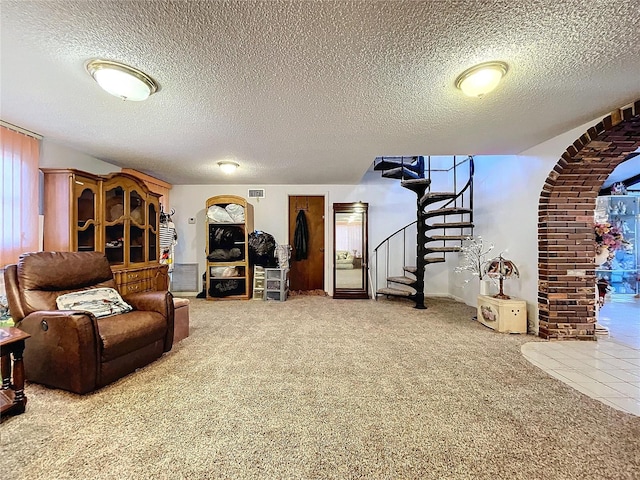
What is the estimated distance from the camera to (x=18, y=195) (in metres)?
2.66

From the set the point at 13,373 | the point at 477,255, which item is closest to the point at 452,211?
the point at 477,255

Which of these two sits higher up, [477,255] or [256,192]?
[256,192]

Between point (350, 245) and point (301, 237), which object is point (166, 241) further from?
point (350, 245)

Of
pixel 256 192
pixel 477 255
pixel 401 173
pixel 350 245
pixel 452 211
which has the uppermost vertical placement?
pixel 401 173

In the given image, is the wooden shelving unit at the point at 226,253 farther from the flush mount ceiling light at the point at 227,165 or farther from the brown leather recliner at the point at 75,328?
the brown leather recliner at the point at 75,328

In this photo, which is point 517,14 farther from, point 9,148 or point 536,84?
point 9,148

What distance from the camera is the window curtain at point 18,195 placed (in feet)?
8.36

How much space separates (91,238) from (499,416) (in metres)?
4.16

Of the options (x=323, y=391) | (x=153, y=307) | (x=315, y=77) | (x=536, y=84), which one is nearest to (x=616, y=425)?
(x=323, y=391)

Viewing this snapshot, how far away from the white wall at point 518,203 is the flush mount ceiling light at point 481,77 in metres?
1.57

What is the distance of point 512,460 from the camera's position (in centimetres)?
130

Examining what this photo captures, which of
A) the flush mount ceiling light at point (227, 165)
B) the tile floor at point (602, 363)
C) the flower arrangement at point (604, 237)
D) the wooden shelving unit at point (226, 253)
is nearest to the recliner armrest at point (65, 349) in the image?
the flush mount ceiling light at point (227, 165)

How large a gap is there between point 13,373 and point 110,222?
2104 millimetres

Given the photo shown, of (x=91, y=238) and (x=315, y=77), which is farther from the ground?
(x=315, y=77)
